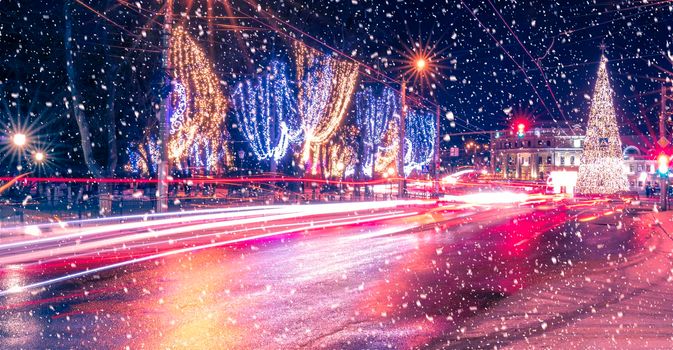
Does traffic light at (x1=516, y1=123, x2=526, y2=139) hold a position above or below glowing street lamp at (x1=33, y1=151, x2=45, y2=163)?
above

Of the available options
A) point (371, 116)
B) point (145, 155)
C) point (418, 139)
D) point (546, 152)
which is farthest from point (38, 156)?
point (546, 152)

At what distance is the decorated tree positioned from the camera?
3409 cm

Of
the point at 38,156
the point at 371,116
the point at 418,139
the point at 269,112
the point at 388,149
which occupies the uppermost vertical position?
the point at 371,116

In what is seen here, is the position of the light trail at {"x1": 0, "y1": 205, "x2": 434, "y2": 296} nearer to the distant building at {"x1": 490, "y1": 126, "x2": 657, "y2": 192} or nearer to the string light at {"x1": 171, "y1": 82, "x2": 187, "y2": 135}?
the string light at {"x1": 171, "y1": 82, "x2": 187, "y2": 135}

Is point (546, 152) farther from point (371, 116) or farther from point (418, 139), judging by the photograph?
point (371, 116)

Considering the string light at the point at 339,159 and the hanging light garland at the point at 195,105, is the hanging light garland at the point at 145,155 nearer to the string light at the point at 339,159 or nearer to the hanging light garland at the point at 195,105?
the hanging light garland at the point at 195,105

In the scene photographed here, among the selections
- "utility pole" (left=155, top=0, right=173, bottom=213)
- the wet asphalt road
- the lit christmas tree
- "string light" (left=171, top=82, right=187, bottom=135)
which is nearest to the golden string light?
the lit christmas tree

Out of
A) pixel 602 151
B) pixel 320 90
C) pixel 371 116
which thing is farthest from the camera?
pixel 371 116

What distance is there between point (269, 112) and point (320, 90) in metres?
4.68

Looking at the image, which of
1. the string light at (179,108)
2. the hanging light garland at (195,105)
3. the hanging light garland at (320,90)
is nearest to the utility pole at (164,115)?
the string light at (179,108)

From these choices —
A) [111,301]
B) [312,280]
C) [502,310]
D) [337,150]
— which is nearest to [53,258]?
Result: [111,301]

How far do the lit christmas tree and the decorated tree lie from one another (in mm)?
24799

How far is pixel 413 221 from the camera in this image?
75.6ft

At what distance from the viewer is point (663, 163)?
23.8 m
